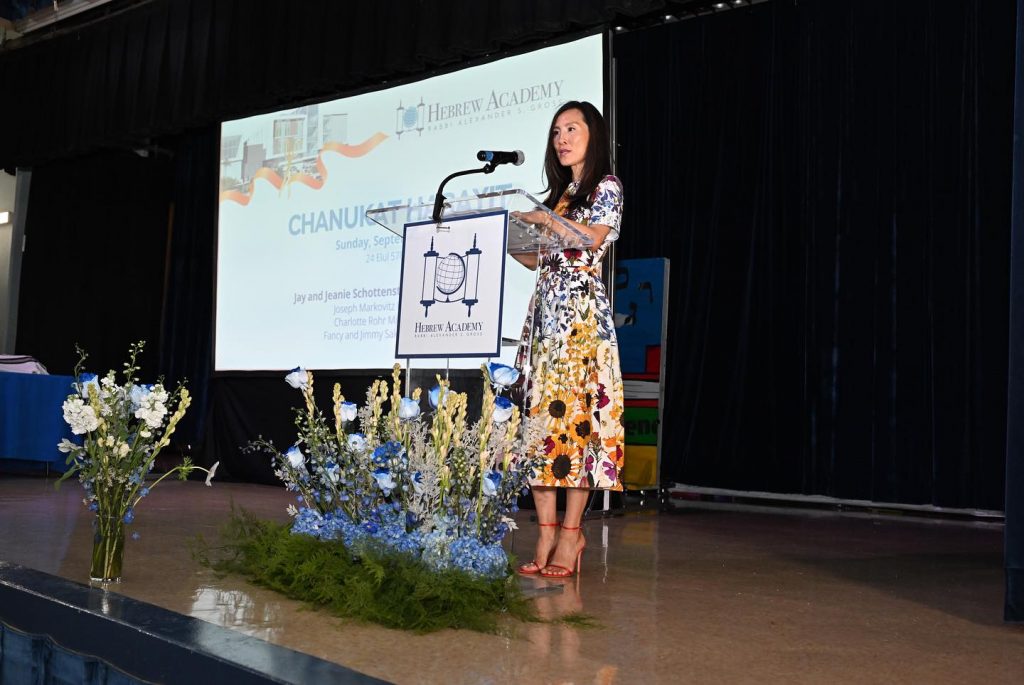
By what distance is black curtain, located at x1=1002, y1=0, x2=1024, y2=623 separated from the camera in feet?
7.14

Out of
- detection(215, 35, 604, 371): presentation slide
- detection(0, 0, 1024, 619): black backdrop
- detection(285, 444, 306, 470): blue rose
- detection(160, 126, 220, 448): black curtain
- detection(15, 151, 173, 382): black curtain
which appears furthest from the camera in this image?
detection(15, 151, 173, 382): black curtain

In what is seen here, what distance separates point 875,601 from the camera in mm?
2543

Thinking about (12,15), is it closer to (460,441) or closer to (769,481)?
(769,481)

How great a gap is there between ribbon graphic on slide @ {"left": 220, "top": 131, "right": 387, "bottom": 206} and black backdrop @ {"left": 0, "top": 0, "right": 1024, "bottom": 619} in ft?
1.26

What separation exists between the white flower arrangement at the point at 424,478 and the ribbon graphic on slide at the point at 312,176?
384cm

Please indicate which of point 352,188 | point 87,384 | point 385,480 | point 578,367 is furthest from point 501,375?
point 352,188

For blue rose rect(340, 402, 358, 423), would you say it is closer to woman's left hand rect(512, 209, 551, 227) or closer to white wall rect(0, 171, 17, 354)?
woman's left hand rect(512, 209, 551, 227)

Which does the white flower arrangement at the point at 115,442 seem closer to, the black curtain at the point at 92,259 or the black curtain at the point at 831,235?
the black curtain at the point at 831,235

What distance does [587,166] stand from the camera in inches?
108

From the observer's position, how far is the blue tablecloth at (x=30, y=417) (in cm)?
574

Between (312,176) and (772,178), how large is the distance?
2935 millimetres

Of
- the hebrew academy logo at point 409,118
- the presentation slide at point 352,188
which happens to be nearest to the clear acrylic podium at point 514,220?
the presentation slide at point 352,188

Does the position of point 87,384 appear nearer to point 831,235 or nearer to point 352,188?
point 352,188

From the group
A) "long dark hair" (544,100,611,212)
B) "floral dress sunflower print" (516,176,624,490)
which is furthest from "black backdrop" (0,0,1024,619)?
"floral dress sunflower print" (516,176,624,490)
